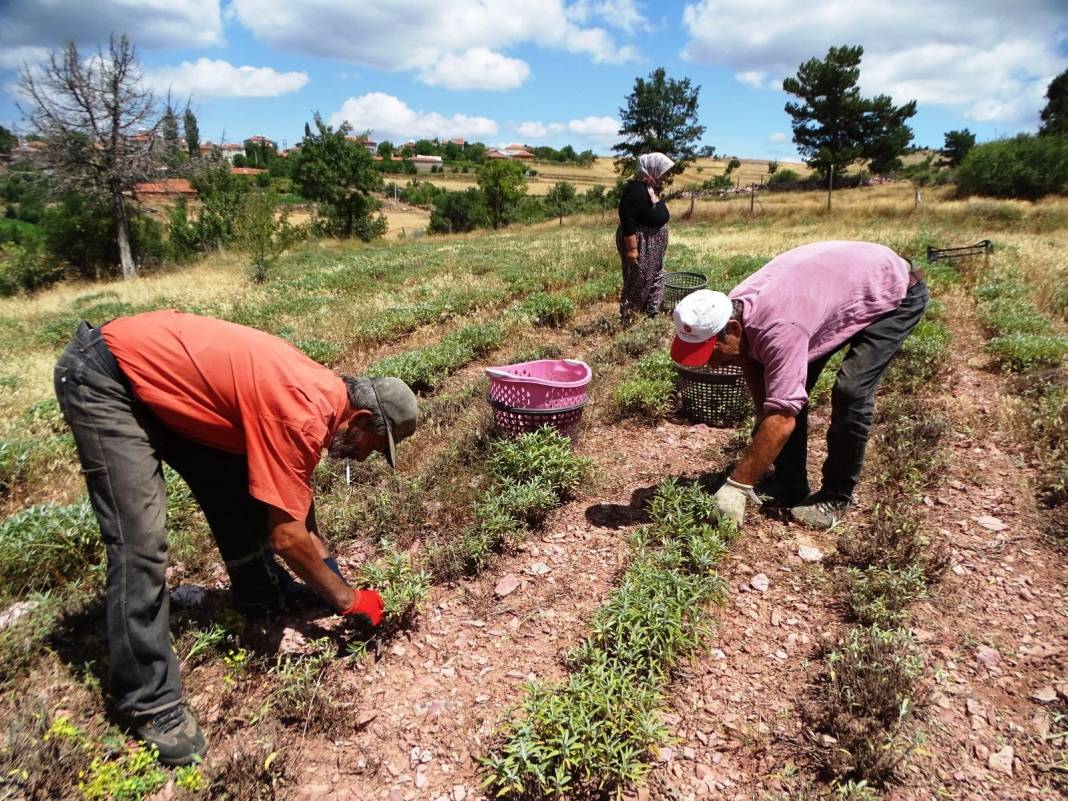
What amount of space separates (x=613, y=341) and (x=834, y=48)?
142 feet

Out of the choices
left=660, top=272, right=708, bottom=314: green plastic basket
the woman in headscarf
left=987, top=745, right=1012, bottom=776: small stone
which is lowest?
left=987, top=745, right=1012, bottom=776: small stone

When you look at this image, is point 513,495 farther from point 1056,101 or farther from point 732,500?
point 1056,101

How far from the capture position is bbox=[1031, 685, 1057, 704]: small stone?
2.49 m

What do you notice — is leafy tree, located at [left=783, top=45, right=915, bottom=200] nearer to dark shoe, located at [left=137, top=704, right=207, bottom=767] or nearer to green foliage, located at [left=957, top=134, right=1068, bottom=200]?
green foliage, located at [left=957, top=134, right=1068, bottom=200]

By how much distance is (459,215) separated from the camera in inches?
1864

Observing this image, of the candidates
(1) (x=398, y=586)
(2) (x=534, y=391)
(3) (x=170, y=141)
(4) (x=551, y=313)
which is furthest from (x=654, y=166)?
(3) (x=170, y=141)

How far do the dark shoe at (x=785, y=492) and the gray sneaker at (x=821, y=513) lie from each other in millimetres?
121

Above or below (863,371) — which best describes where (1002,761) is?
below

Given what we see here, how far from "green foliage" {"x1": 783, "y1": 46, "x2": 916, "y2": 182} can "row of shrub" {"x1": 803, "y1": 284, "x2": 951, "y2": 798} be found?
42.6 meters

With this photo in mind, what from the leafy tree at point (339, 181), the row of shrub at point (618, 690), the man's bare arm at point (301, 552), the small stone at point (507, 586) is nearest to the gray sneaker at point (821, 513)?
the row of shrub at point (618, 690)

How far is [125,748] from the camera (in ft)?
7.75

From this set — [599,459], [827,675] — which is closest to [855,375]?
[827,675]

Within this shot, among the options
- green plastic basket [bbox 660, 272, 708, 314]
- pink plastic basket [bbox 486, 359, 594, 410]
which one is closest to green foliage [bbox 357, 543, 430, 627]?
pink plastic basket [bbox 486, 359, 594, 410]

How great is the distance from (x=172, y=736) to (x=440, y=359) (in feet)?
17.0
